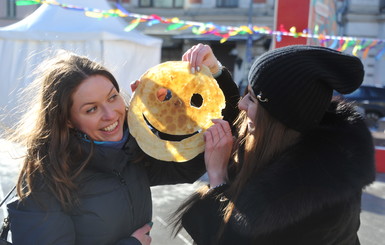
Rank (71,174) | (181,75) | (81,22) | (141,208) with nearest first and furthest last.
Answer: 1. (71,174)
2. (141,208)
3. (181,75)
4. (81,22)

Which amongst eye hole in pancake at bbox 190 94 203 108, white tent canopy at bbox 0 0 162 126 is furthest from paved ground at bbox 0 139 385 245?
white tent canopy at bbox 0 0 162 126

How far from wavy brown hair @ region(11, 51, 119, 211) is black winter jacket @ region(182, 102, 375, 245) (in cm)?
62

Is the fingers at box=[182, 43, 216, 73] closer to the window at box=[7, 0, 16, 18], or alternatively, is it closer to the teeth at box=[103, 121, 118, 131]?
the teeth at box=[103, 121, 118, 131]

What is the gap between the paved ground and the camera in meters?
3.55

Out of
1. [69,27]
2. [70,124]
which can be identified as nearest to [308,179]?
[70,124]

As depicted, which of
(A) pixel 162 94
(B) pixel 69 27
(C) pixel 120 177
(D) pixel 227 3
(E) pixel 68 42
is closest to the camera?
(C) pixel 120 177

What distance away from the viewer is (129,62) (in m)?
7.32

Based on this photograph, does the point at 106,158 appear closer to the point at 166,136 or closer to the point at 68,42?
the point at 166,136

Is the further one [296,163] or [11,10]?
[11,10]

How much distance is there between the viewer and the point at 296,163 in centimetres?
136

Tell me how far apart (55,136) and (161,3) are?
791 inches

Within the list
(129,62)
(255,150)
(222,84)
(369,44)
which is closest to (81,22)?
(129,62)

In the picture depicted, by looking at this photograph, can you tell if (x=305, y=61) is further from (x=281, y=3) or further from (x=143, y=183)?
(x=281, y=3)

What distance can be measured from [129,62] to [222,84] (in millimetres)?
5609
